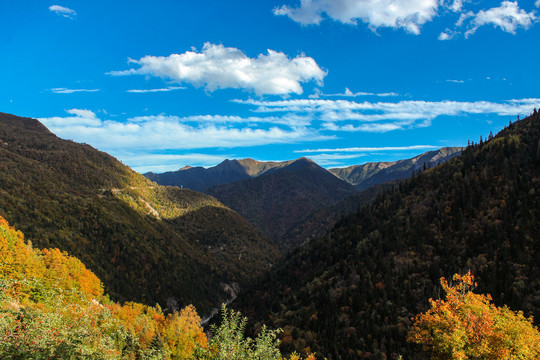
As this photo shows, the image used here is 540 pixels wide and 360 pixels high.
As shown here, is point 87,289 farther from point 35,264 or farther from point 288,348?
point 288,348

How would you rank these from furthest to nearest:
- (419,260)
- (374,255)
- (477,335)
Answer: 1. (374,255)
2. (419,260)
3. (477,335)

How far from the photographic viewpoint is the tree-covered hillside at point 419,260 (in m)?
67.8

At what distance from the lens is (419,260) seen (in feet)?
279

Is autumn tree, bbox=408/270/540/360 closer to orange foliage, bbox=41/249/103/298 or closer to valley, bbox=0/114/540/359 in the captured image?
valley, bbox=0/114/540/359

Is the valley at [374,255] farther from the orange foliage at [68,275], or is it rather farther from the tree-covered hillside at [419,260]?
the orange foliage at [68,275]

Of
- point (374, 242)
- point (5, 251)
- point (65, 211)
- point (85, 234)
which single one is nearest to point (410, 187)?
point (374, 242)

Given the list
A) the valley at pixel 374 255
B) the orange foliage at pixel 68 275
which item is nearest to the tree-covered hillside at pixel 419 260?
the valley at pixel 374 255

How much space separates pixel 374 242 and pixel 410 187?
4723 centimetres

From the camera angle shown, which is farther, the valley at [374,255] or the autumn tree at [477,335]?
the valley at [374,255]

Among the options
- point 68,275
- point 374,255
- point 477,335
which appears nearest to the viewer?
point 477,335

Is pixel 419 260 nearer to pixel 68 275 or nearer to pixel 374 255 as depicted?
pixel 374 255

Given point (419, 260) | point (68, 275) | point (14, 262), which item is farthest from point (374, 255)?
point (14, 262)

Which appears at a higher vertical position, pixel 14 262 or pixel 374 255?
pixel 14 262

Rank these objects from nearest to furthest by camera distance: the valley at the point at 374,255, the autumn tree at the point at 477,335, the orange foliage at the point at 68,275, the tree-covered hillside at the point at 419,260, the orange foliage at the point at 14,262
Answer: the autumn tree at the point at 477,335 < the orange foliage at the point at 14,262 < the orange foliage at the point at 68,275 < the tree-covered hillside at the point at 419,260 < the valley at the point at 374,255
